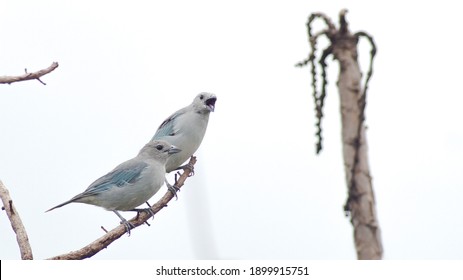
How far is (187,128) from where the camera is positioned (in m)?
7.33

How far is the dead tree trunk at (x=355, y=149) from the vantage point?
3035 mm

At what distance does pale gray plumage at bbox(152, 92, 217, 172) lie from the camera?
7.33 metres

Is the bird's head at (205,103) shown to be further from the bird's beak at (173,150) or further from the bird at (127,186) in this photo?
the bird at (127,186)

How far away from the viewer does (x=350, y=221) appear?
317 cm

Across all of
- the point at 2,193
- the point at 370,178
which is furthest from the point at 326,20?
the point at 2,193

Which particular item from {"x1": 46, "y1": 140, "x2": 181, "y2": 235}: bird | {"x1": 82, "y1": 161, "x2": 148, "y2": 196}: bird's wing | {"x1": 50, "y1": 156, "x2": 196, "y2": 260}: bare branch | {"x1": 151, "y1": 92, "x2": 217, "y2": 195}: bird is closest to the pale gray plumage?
{"x1": 151, "y1": 92, "x2": 217, "y2": 195}: bird

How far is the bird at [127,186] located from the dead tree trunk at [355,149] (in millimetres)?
3357

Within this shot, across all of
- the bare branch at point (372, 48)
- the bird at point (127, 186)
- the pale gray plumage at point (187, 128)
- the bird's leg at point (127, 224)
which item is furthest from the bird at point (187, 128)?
the bare branch at point (372, 48)

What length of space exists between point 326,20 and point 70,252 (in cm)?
303

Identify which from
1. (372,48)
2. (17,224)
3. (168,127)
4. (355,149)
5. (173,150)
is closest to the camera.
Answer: (355,149)

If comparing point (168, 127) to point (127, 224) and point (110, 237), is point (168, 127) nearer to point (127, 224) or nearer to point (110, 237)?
point (127, 224)

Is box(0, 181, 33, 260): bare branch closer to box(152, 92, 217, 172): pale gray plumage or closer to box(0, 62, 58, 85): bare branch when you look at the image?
box(0, 62, 58, 85): bare branch

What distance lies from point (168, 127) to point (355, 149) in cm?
466

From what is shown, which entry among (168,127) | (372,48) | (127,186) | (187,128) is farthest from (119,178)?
(372,48)
